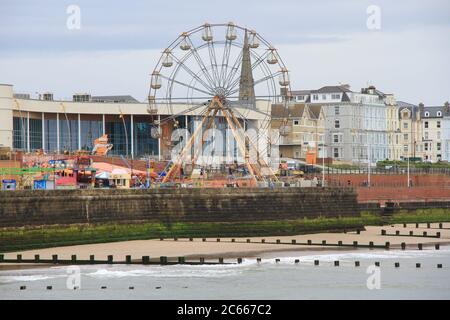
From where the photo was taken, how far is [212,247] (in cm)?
8338

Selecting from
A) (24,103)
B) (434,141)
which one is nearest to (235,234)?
(24,103)

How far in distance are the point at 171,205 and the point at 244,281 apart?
91.1ft

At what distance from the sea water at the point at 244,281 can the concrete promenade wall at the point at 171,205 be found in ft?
36.7

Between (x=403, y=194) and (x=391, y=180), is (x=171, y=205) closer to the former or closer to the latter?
(x=403, y=194)

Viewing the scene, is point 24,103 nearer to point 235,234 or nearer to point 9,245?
point 235,234

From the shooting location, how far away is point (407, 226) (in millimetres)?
111438

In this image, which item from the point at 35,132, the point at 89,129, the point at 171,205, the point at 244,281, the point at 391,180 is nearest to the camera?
the point at 244,281

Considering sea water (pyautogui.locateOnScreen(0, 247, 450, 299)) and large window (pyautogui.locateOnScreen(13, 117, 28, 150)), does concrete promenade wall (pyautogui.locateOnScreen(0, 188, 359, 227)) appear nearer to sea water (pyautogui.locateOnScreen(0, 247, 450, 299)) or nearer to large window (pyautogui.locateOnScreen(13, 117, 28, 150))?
sea water (pyautogui.locateOnScreen(0, 247, 450, 299))

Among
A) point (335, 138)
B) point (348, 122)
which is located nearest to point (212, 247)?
point (348, 122)

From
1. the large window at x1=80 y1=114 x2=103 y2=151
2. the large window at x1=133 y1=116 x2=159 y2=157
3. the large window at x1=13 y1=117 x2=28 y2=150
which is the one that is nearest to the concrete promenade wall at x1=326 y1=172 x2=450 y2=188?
the large window at x1=133 y1=116 x2=159 y2=157

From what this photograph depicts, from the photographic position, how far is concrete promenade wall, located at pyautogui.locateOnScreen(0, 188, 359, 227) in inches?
3172

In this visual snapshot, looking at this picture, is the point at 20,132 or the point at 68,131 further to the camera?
the point at 68,131
